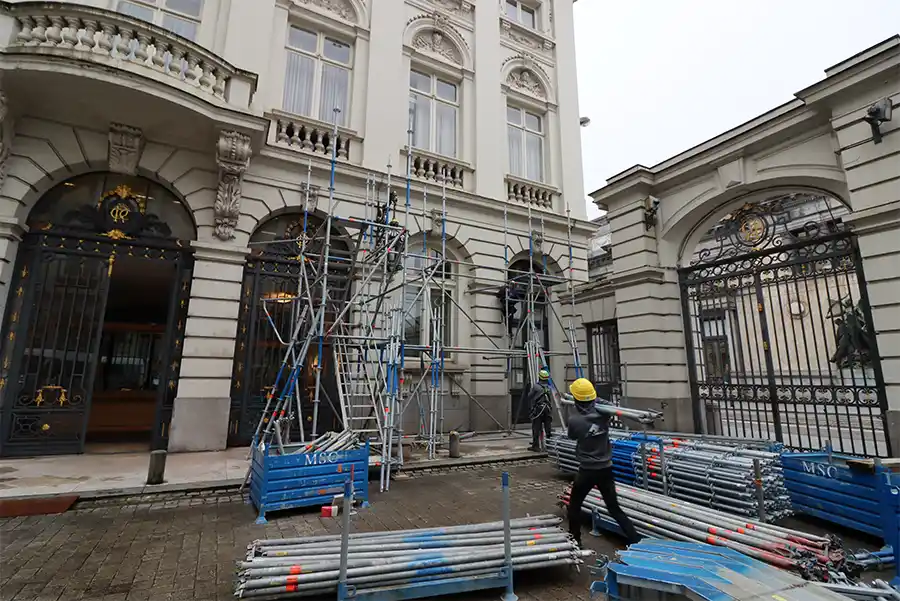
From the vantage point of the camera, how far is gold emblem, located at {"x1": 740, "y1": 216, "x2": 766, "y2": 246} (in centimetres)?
878

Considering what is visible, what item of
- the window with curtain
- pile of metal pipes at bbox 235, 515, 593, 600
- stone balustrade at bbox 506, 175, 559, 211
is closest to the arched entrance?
stone balustrade at bbox 506, 175, 559, 211

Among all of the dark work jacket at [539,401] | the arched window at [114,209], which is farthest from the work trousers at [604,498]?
the arched window at [114,209]

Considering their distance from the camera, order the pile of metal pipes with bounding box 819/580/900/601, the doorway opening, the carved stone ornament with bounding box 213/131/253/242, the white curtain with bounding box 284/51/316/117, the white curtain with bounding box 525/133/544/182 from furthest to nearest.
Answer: the white curtain with bounding box 525/133/544/182, the white curtain with bounding box 284/51/316/117, the doorway opening, the carved stone ornament with bounding box 213/131/253/242, the pile of metal pipes with bounding box 819/580/900/601

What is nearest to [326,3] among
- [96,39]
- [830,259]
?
[96,39]

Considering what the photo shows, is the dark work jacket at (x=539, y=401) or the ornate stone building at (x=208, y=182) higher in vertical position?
the ornate stone building at (x=208, y=182)

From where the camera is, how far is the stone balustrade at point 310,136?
10404mm

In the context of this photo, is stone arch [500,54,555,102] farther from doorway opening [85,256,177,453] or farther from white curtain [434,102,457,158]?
doorway opening [85,256,177,453]

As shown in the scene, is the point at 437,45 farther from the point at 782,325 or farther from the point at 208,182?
the point at 782,325

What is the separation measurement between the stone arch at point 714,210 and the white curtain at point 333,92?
8836mm

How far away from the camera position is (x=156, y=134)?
8961 mm

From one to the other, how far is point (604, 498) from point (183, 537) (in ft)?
14.6

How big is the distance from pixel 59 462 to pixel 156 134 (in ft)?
20.8

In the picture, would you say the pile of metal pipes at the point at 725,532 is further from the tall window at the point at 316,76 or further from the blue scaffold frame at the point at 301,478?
the tall window at the point at 316,76

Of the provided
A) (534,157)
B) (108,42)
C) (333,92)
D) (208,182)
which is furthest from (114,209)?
(534,157)
